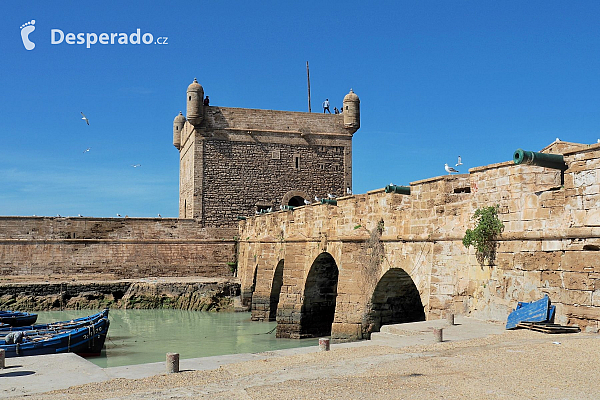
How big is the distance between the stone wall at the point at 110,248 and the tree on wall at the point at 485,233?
20.2 meters

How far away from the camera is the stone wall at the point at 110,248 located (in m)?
26.1

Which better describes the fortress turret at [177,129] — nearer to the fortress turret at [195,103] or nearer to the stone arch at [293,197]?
the fortress turret at [195,103]

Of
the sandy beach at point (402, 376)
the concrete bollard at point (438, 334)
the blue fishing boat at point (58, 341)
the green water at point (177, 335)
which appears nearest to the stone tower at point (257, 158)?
the green water at point (177, 335)

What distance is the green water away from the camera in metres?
15.1

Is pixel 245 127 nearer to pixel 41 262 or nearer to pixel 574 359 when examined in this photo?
pixel 41 262

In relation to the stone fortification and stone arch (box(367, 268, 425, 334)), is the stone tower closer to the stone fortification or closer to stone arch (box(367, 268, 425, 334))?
the stone fortification

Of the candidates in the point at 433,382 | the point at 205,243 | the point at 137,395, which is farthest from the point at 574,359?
the point at 205,243

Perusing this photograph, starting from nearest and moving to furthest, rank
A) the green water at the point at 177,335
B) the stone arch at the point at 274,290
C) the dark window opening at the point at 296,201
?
1. the green water at the point at 177,335
2. the stone arch at the point at 274,290
3. the dark window opening at the point at 296,201

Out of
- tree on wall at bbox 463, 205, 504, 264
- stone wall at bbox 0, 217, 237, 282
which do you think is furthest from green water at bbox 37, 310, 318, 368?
tree on wall at bbox 463, 205, 504, 264

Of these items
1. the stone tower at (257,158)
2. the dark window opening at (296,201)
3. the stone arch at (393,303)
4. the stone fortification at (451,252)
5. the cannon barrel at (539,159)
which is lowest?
the stone arch at (393,303)

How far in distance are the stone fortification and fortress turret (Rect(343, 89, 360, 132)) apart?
14021 millimetres

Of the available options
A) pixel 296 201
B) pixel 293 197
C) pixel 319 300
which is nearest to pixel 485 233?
pixel 319 300

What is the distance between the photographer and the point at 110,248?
27141 mm

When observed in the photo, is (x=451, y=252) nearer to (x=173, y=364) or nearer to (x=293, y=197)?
(x=173, y=364)
